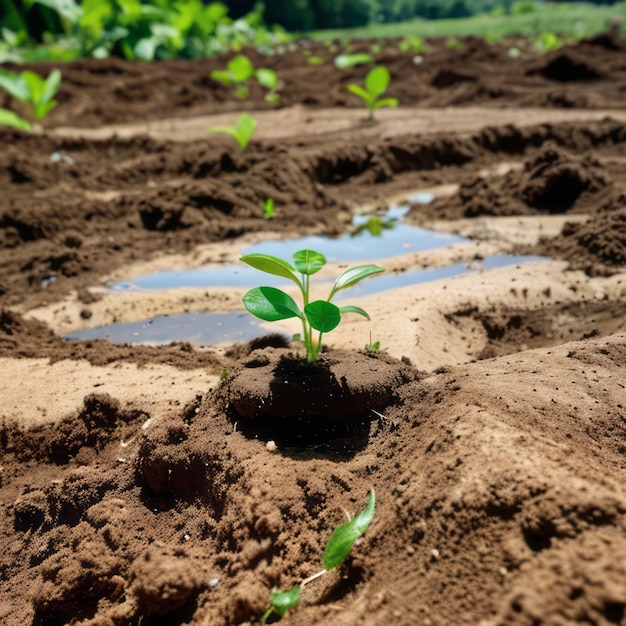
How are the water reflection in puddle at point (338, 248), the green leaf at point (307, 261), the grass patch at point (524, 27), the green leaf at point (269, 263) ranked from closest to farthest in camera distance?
the green leaf at point (269, 263)
the green leaf at point (307, 261)
the water reflection in puddle at point (338, 248)
the grass patch at point (524, 27)

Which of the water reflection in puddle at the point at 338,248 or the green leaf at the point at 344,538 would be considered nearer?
the green leaf at the point at 344,538

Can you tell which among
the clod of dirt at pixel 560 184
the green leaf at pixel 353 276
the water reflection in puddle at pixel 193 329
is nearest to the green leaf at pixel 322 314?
the green leaf at pixel 353 276

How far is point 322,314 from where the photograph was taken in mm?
1947

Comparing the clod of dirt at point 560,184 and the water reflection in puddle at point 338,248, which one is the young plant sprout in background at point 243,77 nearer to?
the water reflection in puddle at point 338,248

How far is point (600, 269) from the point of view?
343 centimetres

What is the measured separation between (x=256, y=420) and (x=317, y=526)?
50 centimetres

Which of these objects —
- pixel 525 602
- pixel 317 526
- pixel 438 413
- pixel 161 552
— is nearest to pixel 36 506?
pixel 161 552

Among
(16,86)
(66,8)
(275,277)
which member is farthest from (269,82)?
(66,8)

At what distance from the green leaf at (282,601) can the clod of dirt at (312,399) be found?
1.93 ft

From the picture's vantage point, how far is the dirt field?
4.34ft

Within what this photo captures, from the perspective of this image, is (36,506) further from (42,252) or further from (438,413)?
(42,252)

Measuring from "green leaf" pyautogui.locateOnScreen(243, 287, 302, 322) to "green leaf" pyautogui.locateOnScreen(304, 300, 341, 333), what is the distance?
0.21 feet

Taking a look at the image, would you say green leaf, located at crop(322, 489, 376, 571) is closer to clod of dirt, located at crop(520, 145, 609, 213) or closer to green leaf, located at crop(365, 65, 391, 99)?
clod of dirt, located at crop(520, 145, 609, 213)

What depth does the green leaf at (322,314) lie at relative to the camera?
75.8 inches
